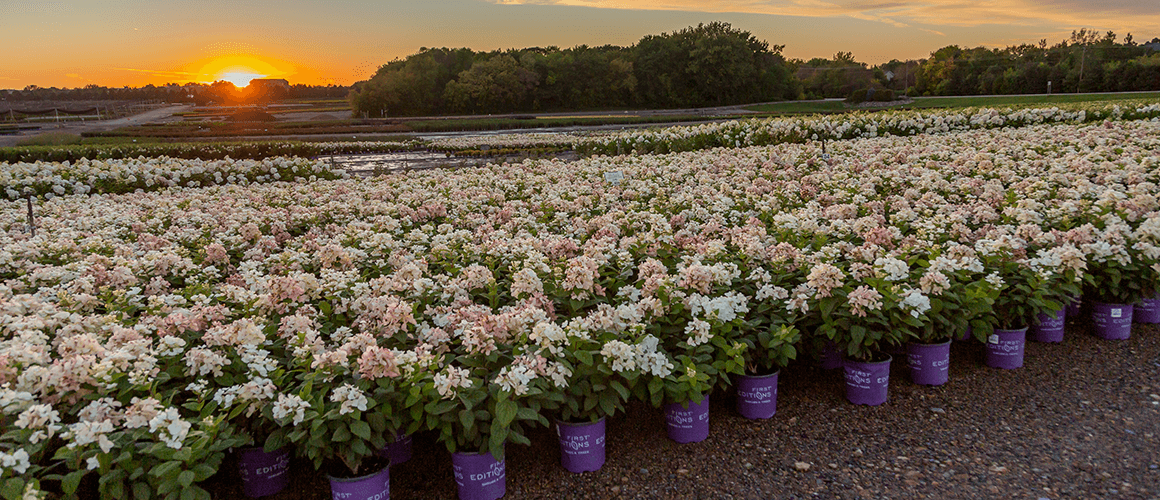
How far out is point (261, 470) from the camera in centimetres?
330

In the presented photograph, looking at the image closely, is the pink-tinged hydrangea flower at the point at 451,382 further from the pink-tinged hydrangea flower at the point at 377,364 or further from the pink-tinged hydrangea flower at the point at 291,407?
the pink-tinged hydrangea flower at the point at 291,407

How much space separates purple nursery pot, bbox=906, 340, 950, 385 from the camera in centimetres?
428

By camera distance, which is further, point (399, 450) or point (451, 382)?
point (399, 450)

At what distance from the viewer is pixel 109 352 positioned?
A: 120 inches

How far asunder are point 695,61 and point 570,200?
223ft

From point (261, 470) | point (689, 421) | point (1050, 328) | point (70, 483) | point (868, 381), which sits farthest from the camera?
point (1050, 328)

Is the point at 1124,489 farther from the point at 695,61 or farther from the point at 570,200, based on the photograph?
the point at 695,61

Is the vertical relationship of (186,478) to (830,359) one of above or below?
above

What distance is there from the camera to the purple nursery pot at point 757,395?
155 inches

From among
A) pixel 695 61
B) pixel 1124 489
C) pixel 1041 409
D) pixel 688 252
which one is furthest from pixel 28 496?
pixel 695 61

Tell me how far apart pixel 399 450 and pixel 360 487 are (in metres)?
0.55

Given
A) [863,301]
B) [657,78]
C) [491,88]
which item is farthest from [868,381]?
[657,78]

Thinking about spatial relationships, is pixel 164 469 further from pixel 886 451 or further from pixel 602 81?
pixel 602 81

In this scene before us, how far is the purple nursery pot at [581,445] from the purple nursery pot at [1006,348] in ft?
9.51
